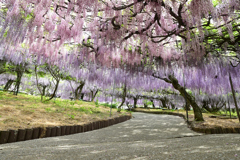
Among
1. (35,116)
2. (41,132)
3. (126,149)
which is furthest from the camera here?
(35,116)

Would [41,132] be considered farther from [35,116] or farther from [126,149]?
[126,149]

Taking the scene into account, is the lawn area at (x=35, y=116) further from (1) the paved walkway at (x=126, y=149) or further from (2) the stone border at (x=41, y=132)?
(1) the paved walkway at (x=126, y=149)

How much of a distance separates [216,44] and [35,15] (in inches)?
235

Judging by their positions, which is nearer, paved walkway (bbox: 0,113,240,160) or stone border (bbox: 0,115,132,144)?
paved walkway (bbox: 0,113,240,160)

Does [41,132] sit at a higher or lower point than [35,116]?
lower

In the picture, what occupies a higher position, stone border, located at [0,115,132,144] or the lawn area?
the lawn area

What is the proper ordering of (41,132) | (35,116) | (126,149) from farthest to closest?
(35,116), (41,132), (126,149)

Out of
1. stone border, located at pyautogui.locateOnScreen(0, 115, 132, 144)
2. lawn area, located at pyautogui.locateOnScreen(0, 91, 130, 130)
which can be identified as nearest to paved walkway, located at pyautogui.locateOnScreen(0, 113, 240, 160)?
stone border, located at pyautogui.locateOnScreen(0, 115, 132, 144)

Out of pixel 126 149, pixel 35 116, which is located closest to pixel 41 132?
pixel 35 116

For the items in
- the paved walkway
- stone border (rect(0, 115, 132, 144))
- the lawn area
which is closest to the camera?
the paved walkway

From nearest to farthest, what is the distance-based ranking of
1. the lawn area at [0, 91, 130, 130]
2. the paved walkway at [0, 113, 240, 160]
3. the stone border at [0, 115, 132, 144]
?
the paved walkway at [0, 113, 240, 160] → the stone border at [0, 115, 132, 144] → the lawn area at [0, 91, 130, 130]

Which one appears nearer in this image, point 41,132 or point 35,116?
point 41,132

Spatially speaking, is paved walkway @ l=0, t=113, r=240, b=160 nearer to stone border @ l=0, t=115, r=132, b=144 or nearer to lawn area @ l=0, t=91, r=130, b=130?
stone border @ l=0, t=115, r=132, b=144

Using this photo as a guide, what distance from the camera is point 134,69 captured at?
7.96m
